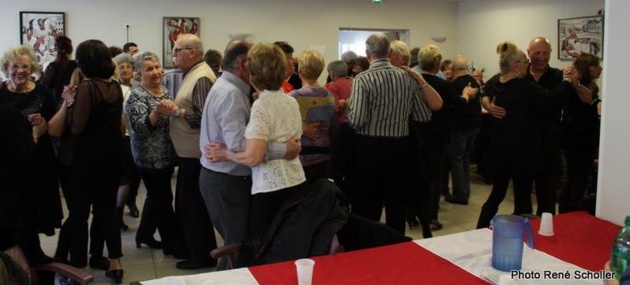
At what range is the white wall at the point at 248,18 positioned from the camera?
825cm

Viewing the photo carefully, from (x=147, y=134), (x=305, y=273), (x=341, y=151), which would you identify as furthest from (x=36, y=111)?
(x=305, y=273)

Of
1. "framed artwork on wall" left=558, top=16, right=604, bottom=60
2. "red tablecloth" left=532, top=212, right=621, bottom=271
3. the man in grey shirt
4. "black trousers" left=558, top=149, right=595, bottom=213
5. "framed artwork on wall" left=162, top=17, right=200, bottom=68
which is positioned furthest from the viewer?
"framed artwork on wall" left=162, top=17, right=200, bottom=68

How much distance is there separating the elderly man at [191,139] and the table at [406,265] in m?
1.71

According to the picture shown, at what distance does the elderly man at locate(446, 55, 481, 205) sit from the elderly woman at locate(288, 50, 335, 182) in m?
1.82

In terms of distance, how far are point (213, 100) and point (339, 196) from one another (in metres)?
0.87

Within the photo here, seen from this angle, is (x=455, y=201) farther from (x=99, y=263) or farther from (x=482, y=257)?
(x=482, y=257)

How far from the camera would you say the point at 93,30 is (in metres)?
8.36

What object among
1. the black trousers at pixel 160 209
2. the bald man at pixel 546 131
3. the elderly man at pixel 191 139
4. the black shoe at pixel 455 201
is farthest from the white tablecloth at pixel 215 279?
the black shoe at pixel 455 201

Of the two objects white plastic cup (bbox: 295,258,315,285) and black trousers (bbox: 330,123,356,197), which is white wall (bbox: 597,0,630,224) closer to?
white plastic cup (bbox: 295,258,315,285)

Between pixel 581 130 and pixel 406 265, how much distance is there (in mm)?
3162

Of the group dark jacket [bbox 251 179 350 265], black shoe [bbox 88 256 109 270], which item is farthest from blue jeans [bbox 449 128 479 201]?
dark jacket [bbox 251 179 350 265]

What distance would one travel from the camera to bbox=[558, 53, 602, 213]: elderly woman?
13.7 ft

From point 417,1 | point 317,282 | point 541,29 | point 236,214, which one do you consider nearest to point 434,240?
point 317,282

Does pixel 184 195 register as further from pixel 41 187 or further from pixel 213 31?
pixel 213 31
